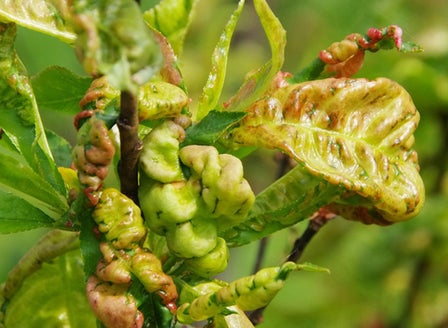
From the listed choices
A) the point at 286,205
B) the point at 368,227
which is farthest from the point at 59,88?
the point at 368,227

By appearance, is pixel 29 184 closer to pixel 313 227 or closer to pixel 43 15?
pixel 43 15

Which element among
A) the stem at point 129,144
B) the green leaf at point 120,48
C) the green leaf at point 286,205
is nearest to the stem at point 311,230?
the green leaf at point 286,205

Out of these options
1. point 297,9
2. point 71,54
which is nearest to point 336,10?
point 297,9

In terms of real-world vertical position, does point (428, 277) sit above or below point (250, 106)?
below

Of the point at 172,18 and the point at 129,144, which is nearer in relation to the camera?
the point at 129,144

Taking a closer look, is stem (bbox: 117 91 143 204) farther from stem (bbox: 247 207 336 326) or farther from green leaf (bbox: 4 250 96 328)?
stem (bbox: 247 207 336 326)

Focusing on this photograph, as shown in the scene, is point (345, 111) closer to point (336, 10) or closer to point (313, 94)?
point (313, 94)
